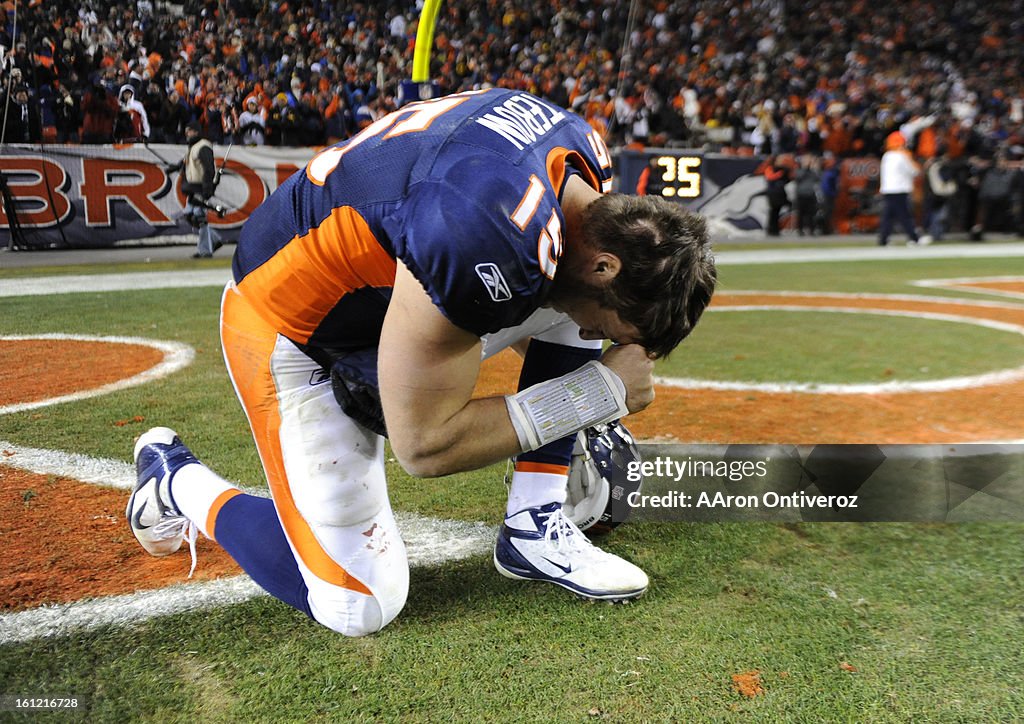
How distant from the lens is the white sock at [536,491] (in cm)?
200

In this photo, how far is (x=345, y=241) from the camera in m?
1.56

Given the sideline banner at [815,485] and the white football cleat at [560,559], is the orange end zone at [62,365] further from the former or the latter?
the sideline banner at [815,485]

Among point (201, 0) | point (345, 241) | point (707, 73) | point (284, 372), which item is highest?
point (707, 73)

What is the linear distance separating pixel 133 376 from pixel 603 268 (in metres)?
2.58

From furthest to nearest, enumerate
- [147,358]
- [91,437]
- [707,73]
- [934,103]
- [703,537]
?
[934,103]
[707,73]
[147,358]
[91,437]
[703,537]

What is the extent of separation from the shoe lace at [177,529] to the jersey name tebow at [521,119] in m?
1.20

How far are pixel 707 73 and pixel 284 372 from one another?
13.5 meters

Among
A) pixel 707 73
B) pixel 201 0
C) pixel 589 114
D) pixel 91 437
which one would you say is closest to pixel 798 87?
pixel 707 73

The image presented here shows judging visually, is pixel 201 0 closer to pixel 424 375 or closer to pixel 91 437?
pixel 91 437

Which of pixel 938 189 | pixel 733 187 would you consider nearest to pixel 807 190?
pixel 733 187

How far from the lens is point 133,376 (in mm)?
3398

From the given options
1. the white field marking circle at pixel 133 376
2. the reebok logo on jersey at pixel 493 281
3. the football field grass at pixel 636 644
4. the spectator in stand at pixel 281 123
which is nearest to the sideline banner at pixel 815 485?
the football field grass at pixel 636 644

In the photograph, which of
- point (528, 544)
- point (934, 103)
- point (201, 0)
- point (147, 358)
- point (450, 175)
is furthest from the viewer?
point (934, 103)

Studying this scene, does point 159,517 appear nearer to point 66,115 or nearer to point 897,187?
point 66,115
